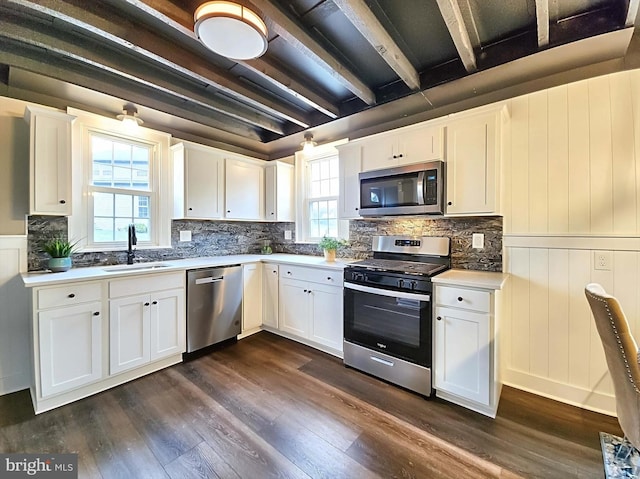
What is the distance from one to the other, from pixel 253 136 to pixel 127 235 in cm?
195

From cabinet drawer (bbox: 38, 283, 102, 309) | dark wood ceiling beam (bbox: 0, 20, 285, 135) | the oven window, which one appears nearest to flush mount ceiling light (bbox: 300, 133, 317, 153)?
dark wood ceiling beam (bbox: 0, 20, 285, 135)

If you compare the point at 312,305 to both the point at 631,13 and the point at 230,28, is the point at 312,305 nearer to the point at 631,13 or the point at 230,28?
the point at 230,28

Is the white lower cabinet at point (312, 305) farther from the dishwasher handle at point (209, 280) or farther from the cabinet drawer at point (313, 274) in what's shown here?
the dishwasher handle at point (209, 280)

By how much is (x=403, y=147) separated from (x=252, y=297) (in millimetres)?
2407

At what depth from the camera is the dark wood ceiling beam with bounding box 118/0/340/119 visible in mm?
1562

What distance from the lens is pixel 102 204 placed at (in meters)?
2.77

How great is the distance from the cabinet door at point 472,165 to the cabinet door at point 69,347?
10.1 feet

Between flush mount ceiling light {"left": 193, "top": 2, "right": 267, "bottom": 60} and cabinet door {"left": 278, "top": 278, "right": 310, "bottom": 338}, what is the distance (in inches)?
85.9

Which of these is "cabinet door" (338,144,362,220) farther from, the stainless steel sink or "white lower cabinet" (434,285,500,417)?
the stainless steel sink

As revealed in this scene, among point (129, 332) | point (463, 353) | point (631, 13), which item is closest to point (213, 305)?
point (129, 332)

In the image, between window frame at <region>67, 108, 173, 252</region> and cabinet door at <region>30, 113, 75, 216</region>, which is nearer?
cabinet door at <region>30, 113, 75, 216</region>

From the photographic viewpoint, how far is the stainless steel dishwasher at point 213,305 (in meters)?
2.79

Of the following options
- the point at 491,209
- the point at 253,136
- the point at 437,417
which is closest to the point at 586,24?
the point at 491,209

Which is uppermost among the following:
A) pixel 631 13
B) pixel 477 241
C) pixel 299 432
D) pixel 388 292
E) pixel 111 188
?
pixel 631 13
